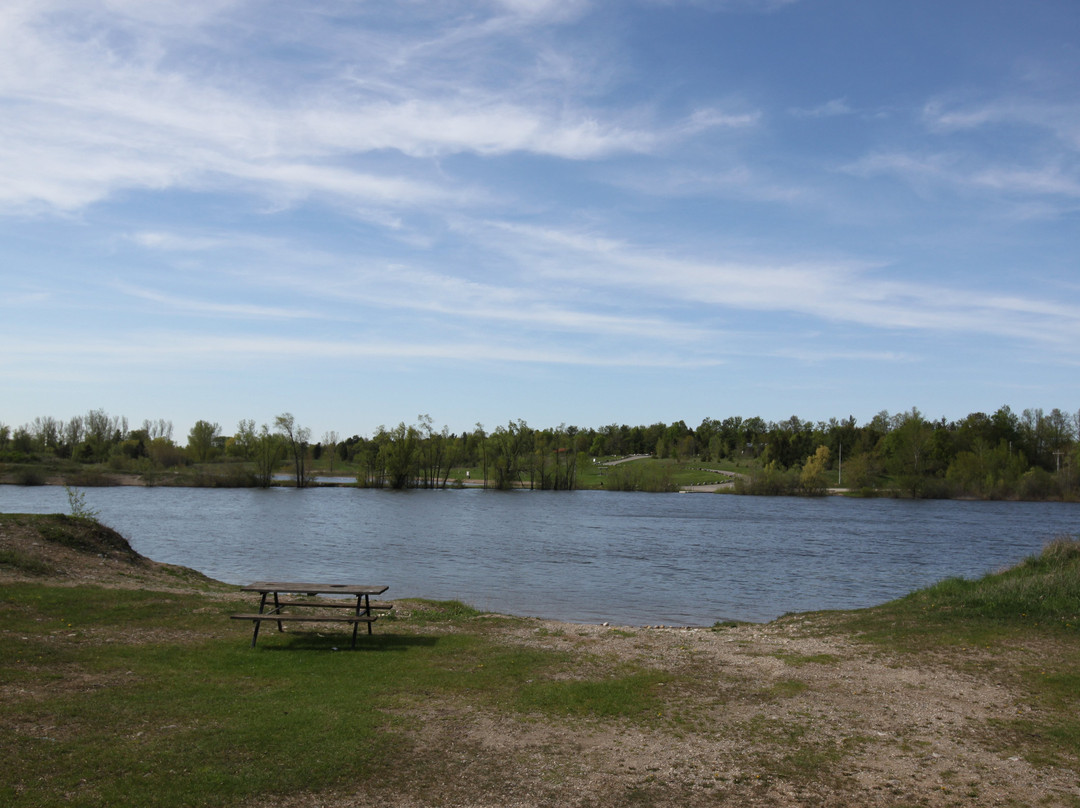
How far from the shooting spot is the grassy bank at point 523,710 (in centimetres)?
681

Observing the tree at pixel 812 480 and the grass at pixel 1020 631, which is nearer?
the grass at pixel 1020 631

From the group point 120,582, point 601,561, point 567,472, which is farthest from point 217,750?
point 567,472

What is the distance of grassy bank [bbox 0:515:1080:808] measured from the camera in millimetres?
6812

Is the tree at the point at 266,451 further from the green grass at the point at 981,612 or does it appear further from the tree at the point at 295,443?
the green grass at the point at 981,612

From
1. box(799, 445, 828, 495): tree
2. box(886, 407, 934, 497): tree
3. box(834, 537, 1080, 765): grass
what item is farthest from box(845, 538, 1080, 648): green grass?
box(886, 407, 934, 497): tree

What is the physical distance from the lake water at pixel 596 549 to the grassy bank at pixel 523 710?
8.01 metres

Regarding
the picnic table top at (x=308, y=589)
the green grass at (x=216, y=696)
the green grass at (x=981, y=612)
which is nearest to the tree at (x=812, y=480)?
the green grass at (x=981, y=612)

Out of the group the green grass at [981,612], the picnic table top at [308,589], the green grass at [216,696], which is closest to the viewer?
the green grass at [216,696]

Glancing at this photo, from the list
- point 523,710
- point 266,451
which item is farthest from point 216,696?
point 266,451

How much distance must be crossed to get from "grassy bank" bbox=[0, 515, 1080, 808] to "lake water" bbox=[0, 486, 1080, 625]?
8.01m

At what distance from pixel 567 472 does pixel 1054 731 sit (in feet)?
380

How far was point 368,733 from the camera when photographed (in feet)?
26.4

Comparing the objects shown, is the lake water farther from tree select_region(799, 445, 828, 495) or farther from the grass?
tree select_region(799, 445, 828, 495)

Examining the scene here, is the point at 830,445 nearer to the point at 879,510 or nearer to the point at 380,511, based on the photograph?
the point at 879,510
